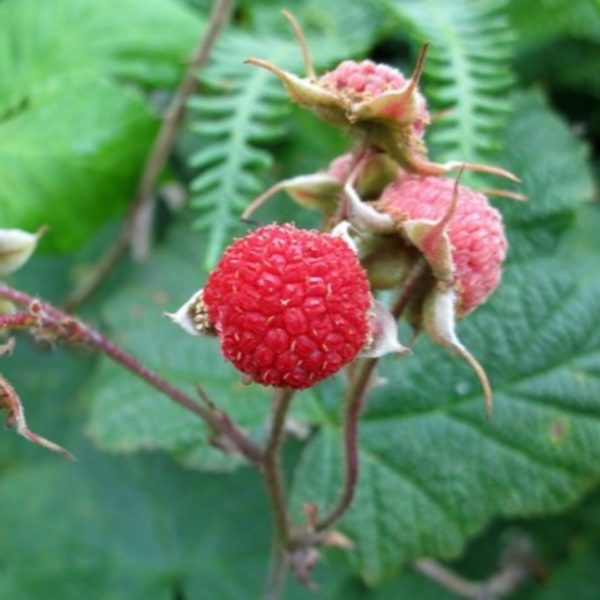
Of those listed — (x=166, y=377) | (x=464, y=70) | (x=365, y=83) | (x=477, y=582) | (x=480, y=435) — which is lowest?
(x=477, y=582)

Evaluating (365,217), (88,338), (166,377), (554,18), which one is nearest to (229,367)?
(166,377)

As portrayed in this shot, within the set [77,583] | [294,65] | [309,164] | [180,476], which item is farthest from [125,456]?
A: [294,65]

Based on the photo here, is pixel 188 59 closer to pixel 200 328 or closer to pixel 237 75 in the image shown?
pixel 237 75

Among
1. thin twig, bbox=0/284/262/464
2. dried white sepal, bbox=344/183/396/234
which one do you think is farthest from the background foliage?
dried white sepal, bbox=344/183/396/234

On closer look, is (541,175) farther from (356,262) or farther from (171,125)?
(356,262)

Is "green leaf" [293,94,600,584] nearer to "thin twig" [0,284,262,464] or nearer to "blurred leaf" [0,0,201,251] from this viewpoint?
"thin twig" [0,284,262,464]

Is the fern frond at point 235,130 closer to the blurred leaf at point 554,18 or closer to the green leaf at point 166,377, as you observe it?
the green leaf at point 166,377
